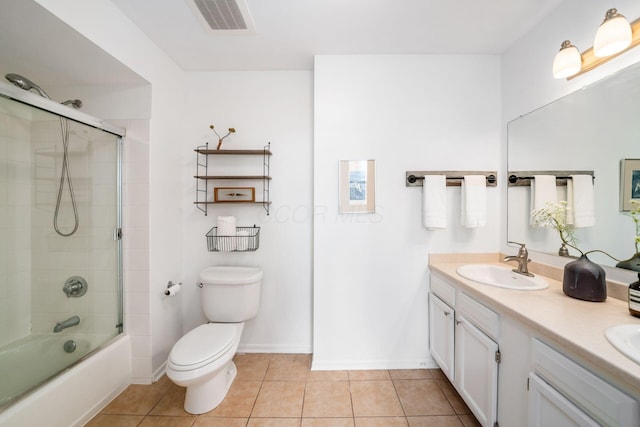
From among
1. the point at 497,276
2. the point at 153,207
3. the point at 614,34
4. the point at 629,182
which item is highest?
the point at 614,34

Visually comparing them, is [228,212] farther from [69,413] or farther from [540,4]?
[540,4]

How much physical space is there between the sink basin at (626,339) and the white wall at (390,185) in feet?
3.32

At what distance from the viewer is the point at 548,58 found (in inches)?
57.1

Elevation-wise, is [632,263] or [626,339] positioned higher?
[632,263]

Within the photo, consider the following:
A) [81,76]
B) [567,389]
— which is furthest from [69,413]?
[567,389]

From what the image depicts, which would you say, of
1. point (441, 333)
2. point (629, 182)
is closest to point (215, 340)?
point (441, 333)

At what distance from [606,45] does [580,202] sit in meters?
0.75

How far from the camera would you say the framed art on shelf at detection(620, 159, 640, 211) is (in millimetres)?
1039

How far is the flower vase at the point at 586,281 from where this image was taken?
107 cm

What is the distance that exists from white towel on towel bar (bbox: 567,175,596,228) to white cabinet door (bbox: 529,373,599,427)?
905 millimetres

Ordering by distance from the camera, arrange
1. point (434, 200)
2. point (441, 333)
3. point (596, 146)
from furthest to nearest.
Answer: point (434, 200) < point (441, 333) < point (596, 146)

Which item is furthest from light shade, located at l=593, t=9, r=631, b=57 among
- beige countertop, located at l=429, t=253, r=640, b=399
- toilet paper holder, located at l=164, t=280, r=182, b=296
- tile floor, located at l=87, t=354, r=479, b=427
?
toilet paper holder, located at l=164, t=280, r=182, b=296

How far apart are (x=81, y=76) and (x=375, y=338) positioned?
112 inches

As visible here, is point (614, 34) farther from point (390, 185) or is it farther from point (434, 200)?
point (390, 185)
